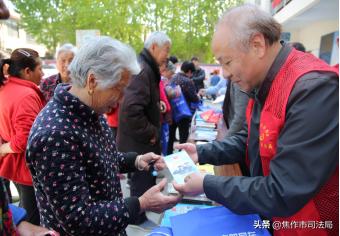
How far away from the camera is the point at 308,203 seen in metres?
1.32

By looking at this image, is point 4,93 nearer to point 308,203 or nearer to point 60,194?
point 60,194

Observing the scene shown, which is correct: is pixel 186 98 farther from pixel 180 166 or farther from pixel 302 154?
pixel 302 154

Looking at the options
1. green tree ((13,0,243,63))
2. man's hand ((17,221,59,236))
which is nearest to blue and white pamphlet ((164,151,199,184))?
man's hand ((17,221,59,236))

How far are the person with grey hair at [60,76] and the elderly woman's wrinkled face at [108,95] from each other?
169 centimetres

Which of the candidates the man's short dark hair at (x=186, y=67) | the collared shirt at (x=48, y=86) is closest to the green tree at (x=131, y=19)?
A: the man's short dark hair at (x=186, y=67)

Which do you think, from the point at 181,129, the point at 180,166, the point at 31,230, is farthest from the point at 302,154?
the point at 181,129

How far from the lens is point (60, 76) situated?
352 centimetres

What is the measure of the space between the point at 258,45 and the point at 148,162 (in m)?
1.10

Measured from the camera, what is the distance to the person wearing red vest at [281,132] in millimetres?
1179

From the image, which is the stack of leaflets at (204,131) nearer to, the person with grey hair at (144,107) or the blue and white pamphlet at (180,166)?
the person with grey hair at (144,107)

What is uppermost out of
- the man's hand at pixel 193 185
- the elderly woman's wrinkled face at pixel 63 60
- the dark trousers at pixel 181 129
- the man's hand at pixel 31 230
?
the elderly woman's wrinkled face at pixel 63 60

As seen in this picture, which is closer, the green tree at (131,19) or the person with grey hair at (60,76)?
the person with grey hair at (60,76)

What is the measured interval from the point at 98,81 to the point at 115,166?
19.7 inches

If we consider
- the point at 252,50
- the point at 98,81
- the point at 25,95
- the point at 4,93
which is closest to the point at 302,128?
the point at 252,50
